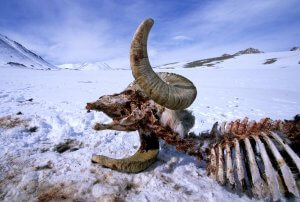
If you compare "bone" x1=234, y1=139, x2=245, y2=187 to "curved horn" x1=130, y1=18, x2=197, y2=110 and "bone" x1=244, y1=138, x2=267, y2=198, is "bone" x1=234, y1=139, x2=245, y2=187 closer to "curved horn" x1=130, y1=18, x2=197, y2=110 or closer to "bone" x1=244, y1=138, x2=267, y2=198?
"bone" x1=244, y1=138, x2=267, y2=198

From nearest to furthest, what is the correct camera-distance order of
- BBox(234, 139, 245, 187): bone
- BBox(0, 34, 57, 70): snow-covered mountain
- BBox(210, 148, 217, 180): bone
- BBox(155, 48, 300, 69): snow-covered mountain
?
BBox(234, 139, 245, 187): bone, BBox(210, 148, 217, 180): bone, BBox(155, 48, 300, 69): snow-covered mountain, BBox(0, 34, 57, 70): snow-covered mountain

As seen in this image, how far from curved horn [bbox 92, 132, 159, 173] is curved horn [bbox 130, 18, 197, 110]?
979mm

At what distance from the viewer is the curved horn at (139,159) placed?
3.58 m

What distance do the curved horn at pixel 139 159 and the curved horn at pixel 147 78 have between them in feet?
3.21

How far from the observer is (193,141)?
3746 mm

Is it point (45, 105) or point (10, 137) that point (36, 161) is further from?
point (45, 105)

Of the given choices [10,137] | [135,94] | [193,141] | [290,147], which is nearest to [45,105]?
[10,137]

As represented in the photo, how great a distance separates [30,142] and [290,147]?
13.9 ft

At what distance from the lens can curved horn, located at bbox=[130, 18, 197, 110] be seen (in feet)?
9.83

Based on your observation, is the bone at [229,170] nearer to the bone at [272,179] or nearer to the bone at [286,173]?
the bone at [272,179]

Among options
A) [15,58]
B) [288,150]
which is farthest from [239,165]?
[15,58]

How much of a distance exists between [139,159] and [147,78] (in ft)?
4.23

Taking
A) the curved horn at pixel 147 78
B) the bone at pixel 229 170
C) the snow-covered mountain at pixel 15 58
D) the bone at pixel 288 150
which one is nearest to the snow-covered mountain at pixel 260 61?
the bone at pixel 288 150

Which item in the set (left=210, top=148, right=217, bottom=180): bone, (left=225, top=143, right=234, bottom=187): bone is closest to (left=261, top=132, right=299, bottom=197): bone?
(left=225, top=143, right=234, bottom=187): bone
